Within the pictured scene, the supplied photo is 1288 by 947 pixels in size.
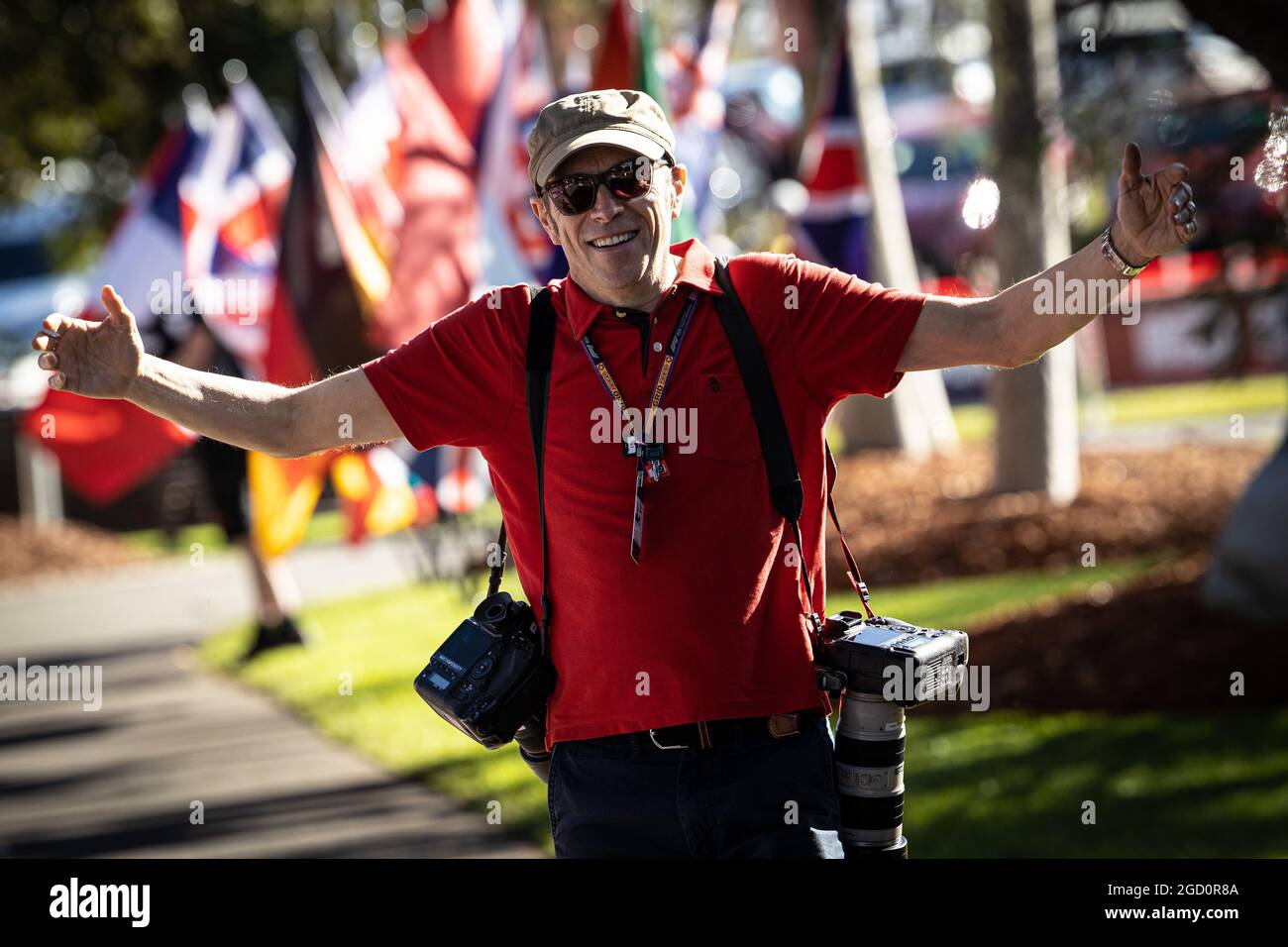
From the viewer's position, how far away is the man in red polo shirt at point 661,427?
296 cm

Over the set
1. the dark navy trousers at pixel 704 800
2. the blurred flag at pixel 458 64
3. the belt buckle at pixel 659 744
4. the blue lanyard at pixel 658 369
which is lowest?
the dark navy trousers at pixel 704 800

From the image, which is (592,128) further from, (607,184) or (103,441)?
(103,441)

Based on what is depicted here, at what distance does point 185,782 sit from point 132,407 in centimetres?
384

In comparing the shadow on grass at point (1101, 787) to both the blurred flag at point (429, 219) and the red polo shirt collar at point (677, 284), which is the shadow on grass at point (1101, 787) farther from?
the blurred flag at point (429, 219)

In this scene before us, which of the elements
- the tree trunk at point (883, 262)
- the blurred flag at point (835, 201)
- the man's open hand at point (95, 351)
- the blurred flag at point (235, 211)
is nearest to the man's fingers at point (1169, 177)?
the man's open hand at point (95, 351)

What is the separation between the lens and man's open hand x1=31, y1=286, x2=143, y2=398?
9.88 feet

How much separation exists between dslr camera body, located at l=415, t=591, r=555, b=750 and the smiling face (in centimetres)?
70

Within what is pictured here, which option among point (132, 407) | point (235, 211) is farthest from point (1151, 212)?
point (235, 211)

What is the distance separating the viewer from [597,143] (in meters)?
3.04

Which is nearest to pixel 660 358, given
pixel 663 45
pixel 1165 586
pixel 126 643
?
pixel 1165 586

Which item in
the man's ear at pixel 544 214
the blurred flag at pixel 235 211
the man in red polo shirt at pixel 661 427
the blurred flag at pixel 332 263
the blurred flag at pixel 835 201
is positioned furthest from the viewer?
the blurred flag at pixel 835 201

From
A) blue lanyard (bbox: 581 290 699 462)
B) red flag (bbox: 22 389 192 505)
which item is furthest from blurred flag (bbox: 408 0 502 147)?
blue lanyard (bbox: 581 290 699 462)
